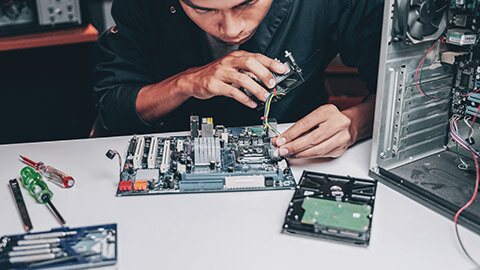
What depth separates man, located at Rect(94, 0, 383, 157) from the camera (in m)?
1.40

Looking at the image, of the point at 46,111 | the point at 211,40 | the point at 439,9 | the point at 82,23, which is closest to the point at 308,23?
the point at 211,40

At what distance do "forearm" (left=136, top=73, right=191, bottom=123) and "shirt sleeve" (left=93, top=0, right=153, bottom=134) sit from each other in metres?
0.05

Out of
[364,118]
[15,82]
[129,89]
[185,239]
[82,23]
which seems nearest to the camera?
[185,239]

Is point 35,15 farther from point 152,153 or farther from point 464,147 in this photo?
point 464,147

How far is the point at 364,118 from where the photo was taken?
152cm

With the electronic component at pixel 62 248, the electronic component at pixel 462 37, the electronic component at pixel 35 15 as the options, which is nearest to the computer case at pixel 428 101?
the electronic component at pixel 462 37

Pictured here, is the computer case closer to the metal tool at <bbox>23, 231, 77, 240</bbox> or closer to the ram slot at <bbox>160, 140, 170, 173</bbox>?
the ram slot at <bbox>160, 140, 170, 173</bbox>

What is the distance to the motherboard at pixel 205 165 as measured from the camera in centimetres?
125

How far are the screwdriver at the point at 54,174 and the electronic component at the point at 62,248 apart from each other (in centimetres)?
25

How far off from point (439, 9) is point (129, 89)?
3.77 feet

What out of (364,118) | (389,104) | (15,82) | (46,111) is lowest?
(46,111)

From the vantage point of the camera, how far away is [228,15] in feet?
4.57

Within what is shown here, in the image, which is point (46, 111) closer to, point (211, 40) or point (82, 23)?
point (82, 23)

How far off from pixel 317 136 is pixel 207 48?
0.73 metres
